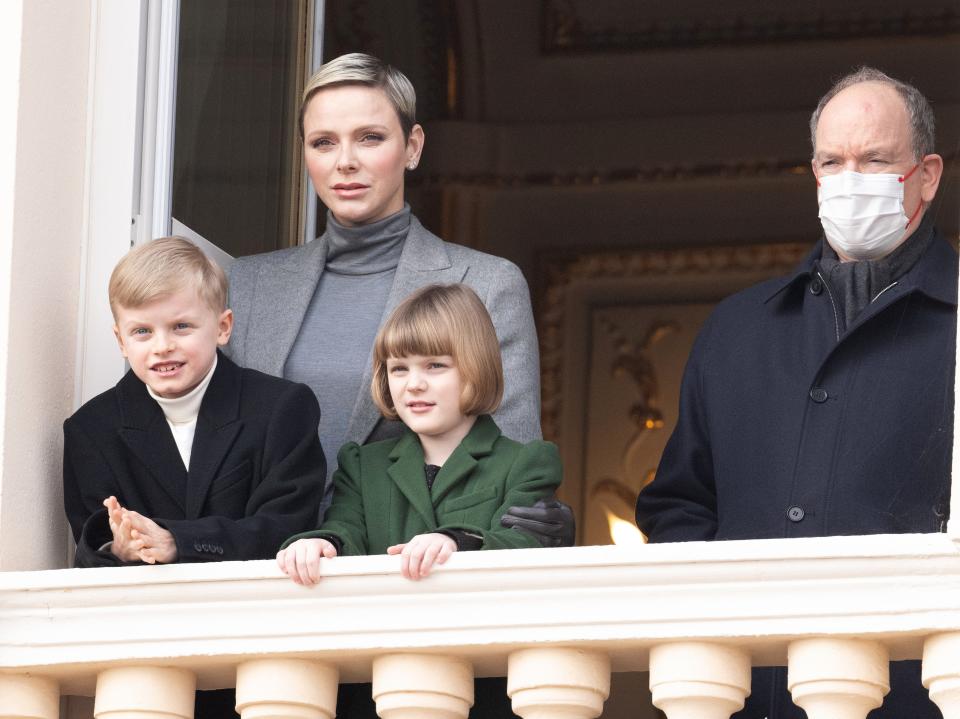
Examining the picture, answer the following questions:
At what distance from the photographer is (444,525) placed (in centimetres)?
378

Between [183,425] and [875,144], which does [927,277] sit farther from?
[183,425]

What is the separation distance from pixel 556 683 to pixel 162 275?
39.4 inches

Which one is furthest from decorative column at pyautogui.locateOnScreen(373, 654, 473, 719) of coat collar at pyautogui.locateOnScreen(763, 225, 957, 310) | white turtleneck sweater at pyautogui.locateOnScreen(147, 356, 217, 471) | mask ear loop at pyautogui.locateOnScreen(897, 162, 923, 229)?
mask ear loop at pyautogui.locateOnScreen(897, 162, 923, 229)

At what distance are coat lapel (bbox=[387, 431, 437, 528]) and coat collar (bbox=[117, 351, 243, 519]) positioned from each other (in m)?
0.28

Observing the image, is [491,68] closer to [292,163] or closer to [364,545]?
[292,163]

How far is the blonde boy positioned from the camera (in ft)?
12.7

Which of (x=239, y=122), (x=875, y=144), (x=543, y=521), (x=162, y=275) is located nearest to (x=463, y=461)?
(x=543, y=521)

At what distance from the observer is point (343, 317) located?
4305 millimetres

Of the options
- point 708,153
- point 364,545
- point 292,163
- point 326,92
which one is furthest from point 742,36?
point 364,545

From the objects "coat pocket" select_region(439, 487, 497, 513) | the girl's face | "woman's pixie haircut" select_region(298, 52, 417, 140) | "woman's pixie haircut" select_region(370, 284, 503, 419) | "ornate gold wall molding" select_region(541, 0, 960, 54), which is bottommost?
"coat pocket" select_region(439, 487, 497, 513)

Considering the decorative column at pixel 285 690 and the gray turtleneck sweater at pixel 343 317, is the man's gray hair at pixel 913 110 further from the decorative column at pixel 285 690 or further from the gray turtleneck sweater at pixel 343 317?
the decorative column at pixel 285 690

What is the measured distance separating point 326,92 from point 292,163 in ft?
2.94

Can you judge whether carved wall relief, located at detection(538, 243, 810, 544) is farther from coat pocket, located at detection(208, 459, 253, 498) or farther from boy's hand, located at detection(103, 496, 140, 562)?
boy's hand, located at detection(103, 496, 140, 562)

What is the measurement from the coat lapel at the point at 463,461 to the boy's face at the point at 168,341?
1.50ft
